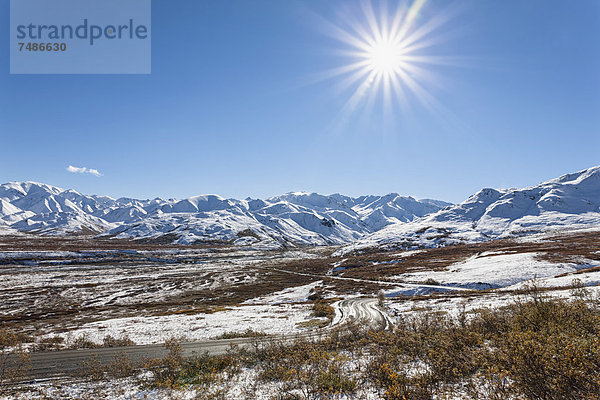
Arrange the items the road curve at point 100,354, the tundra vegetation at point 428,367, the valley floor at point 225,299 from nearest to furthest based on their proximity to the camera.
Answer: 1. the tundra vegetation at point 428,367
2. the road curve at point 100,354
3. the valley floor at point 225,299

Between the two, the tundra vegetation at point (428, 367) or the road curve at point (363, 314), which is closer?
the tundra vegetation at point (428, 367)

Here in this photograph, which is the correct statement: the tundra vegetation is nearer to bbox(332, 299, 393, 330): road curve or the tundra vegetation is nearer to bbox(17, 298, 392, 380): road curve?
bbox(17, 298, 392, 380): road curve

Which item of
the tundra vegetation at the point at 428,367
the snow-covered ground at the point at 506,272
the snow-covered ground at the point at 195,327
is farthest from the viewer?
the snow-covered ground at the point at 506,272

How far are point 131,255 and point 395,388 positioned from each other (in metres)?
183

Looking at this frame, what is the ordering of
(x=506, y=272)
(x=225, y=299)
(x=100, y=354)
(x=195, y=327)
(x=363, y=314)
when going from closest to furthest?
(x=100, y=354), (x=195, y=327), (x=363, y=314), (x=506, y=272), (x=225, y=299)

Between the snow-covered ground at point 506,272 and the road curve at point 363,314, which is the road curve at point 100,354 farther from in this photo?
the snow-covered ground at point 506,272

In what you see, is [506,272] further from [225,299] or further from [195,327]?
[225,299]

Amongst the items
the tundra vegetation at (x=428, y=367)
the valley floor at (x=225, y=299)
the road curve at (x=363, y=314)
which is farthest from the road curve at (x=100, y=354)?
the tundra vegetation at (x=428, y=367)

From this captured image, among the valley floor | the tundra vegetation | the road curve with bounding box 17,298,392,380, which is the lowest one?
the valley floor

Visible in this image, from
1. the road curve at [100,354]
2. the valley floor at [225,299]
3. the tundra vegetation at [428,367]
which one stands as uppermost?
the tundra vegetation at [428,367]

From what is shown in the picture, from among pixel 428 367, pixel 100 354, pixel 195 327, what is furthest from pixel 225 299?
pixel 428 367

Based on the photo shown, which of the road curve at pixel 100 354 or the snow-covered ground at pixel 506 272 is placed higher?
the road curve at pixel 100 354

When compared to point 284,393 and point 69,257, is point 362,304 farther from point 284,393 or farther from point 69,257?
point 69,257

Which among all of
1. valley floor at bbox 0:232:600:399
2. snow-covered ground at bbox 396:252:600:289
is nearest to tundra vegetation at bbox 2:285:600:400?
valley floor at bbox 0:232:600:399
